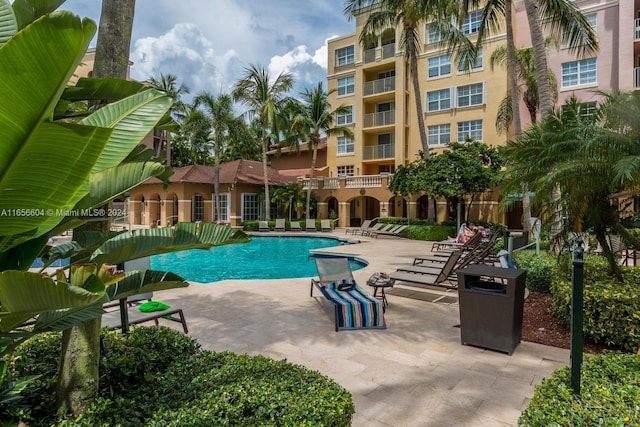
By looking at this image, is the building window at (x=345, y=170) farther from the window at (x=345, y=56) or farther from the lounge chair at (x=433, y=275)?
the lounge chair at (x=433, y=275)

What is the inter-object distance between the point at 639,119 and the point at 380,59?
2666 cm

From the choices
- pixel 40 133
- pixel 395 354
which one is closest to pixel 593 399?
pixel 395 354

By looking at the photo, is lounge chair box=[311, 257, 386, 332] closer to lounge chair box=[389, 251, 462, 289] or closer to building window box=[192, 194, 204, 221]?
lounge chair box=[389, 251, 462, 289]

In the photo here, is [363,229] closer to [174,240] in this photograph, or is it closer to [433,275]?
[433,275]

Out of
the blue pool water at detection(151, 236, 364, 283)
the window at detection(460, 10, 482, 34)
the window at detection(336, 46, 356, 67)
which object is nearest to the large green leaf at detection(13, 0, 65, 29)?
the blue pool water at detection(151, 236, 364, 283)

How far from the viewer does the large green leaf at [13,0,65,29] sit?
68.6 inches

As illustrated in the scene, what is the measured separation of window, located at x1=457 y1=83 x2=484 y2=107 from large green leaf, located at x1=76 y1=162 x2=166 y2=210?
28075 mm

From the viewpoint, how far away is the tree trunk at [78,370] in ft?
9.15

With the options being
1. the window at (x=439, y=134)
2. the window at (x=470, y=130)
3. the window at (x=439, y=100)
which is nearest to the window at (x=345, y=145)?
the window at (x=439, y=134)

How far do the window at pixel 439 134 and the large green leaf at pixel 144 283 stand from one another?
2794 centimetres

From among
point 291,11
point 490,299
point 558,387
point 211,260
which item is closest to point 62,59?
point 558,387

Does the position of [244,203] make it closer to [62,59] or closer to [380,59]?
[380,59]

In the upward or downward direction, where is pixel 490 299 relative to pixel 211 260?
upward

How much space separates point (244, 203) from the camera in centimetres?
3178
